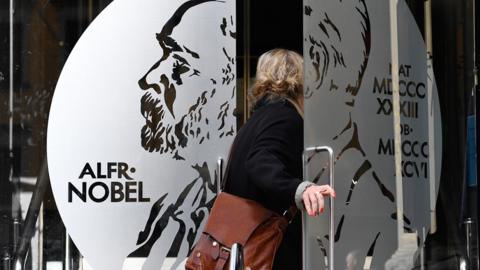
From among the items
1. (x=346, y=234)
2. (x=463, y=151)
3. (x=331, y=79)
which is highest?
(x=331, y=79)

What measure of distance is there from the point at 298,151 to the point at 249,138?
187 mm

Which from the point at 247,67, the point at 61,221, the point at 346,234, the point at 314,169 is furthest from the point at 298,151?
the point at 247,67

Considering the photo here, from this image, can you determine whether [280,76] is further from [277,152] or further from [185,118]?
[185,118]

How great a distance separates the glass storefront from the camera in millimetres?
4535

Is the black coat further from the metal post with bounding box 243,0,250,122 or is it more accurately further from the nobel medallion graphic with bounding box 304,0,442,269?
the metal post with bounding box 243,0,250,122

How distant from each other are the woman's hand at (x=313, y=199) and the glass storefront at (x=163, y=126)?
0.58 metres

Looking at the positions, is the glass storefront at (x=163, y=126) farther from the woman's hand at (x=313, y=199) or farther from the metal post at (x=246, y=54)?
the metal post at (x=246, y=54)

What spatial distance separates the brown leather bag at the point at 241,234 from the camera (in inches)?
161

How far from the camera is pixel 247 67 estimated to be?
20.2ft

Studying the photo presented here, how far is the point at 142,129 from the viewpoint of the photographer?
4789 mm

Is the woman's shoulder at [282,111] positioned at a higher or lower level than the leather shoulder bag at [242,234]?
higher

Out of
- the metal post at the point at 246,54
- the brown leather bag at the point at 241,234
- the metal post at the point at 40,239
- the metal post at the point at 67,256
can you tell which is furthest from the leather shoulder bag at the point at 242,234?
the metal post at the point at 246,54

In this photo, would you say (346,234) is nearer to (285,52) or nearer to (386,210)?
(386,210)

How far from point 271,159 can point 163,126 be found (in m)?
0.91
